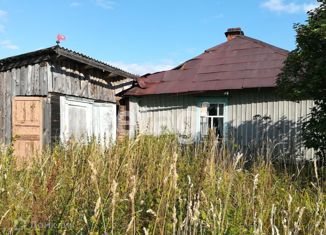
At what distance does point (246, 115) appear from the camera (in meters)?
11.3

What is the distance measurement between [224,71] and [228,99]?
1114 millimetres

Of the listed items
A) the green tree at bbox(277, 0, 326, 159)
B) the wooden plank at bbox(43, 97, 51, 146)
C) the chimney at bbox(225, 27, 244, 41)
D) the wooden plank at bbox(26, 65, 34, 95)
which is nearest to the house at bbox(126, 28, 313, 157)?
the chimney at bbox(225, 27, 244, 41)

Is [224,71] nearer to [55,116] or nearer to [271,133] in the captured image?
[271,133]

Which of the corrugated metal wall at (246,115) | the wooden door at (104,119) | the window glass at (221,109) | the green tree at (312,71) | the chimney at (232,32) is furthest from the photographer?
the chimney at (232,32)

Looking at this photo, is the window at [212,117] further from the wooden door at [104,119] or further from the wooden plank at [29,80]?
the wooden plank at [29,80]

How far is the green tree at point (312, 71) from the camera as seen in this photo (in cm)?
611

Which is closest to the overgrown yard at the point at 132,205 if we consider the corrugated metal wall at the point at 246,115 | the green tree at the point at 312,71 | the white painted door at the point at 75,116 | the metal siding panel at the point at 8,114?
the green tree at the point at 312,71

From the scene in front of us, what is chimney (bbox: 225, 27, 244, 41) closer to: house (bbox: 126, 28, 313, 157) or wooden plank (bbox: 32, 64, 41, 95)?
house (bbox: 126, 28, 313, 157)

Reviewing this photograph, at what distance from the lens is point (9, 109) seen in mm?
10273

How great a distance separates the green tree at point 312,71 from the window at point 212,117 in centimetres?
507

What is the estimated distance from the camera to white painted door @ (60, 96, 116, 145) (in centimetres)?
1061

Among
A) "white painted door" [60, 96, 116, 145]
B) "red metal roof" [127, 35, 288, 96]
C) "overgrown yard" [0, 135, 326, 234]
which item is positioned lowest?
"overgrown yard" [0, 135, 326, 234]

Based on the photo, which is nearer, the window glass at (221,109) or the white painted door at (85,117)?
the white painted door at (85,117)

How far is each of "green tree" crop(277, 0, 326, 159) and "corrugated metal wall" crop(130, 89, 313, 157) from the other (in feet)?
8.91
